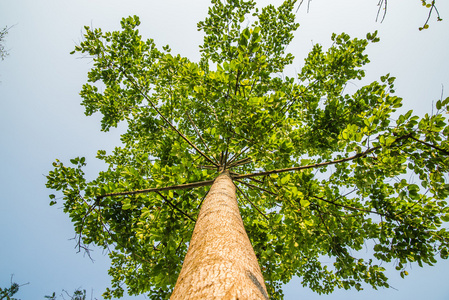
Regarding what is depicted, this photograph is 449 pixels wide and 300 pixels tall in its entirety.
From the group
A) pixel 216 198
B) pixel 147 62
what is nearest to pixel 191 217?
pixel 216 198

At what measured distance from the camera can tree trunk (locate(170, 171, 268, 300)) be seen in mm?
990

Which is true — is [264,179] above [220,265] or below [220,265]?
above

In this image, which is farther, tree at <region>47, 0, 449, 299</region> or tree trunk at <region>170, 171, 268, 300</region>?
tree at <region>47, 0, 449, 299</region>

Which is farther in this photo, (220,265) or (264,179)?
(264,179)

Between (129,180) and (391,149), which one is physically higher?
(129,180)

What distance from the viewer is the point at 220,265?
1.19 meters

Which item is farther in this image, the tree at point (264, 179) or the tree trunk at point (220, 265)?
the tree at point (264, 179)

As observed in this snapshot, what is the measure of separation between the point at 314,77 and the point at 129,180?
4.35m

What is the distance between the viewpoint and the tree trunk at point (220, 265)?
0.99 metres

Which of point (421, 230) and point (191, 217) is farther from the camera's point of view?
point (191, 217)

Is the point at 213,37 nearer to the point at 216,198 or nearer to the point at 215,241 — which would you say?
the point at 216,198

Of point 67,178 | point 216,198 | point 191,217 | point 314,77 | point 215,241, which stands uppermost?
point 314,77

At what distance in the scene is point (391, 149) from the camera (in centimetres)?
249

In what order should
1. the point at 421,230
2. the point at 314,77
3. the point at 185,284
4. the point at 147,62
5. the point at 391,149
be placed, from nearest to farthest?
1. the point at 185,284
2. the point at 391,149
3. the point at 421,230
4. the point at 314,77
5. the point at 147,62
